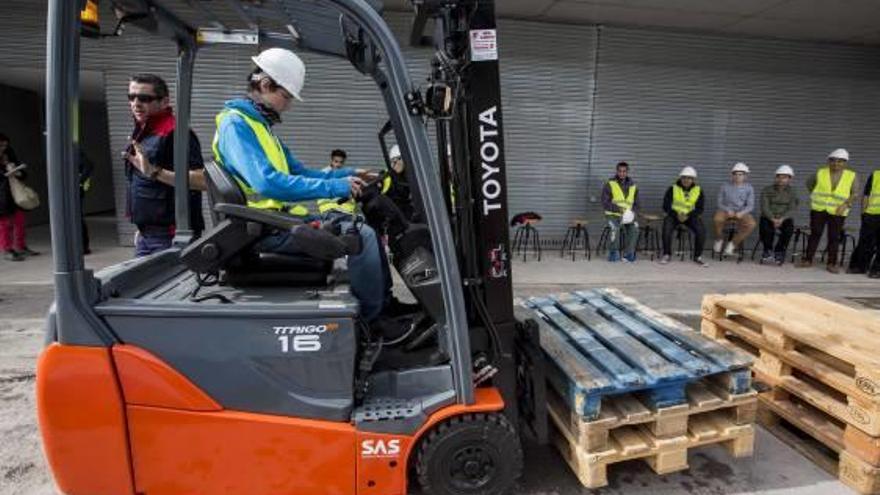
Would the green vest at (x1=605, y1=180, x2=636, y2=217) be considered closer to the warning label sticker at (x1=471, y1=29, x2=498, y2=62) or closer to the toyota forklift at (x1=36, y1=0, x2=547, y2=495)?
the toyota forklift at (x1=36, y1=0, x2=547, y2=495)

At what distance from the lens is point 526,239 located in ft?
32.5

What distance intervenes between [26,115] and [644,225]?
591 inches

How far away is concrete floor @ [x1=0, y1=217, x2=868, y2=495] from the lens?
9.26ft

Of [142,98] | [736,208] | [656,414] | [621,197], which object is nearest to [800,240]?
[736,208]

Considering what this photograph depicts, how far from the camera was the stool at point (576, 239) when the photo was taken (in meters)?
10.3

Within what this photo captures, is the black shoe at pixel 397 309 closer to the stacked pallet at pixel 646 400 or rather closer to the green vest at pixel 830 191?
the stacked pallet at pixel 646 400

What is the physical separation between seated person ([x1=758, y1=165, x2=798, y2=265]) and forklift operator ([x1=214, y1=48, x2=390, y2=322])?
33.0 ft

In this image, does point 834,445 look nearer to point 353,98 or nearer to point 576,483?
point 576,483

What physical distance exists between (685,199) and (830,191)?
2.44 meters

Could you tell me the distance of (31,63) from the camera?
9078 millimetres

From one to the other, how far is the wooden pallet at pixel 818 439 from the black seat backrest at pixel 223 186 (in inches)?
137

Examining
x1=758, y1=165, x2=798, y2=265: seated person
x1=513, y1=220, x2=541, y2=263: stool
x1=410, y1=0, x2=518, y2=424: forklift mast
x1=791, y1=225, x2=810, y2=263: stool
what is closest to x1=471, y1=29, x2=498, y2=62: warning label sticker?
x1=410, y1=0, x2=518, y2=424: forklift mast

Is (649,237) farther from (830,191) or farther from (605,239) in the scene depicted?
(830,191)

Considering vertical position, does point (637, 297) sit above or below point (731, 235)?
below
